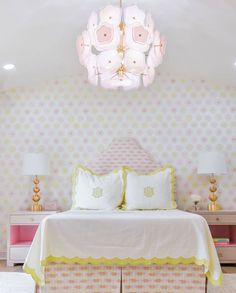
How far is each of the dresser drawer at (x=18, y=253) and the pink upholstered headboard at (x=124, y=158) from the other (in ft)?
4.42

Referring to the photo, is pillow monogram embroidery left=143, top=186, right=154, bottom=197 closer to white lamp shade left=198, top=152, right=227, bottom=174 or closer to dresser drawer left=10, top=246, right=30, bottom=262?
white lamp shade left=198, top=152, right=227, bottom=174

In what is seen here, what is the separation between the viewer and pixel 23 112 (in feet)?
19.8

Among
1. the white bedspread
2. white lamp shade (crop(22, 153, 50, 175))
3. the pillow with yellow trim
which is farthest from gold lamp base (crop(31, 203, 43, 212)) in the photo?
the white bedspread

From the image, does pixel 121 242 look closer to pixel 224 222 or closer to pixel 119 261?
pixel 119 261

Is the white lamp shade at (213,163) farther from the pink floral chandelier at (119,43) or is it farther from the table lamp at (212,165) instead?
the pink floral chandelier at (119,43)

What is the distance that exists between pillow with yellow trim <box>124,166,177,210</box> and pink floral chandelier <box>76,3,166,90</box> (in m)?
1.81

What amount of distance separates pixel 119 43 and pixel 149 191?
219 centimetres

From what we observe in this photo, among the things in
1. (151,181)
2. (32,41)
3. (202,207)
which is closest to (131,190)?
(151,181)

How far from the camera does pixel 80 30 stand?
184 inches

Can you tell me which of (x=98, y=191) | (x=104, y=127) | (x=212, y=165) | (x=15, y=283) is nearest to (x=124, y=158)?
(x=104, y=127)

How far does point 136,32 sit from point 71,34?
4.79 ft

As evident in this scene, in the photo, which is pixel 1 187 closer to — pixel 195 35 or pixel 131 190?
pixel 131 190

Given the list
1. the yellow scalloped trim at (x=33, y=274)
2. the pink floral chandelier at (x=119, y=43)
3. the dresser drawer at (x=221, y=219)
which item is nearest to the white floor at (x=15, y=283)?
the yellow scalloped trim at (x=33, y=274)

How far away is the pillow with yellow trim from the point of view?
5.16 m
